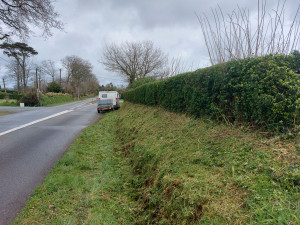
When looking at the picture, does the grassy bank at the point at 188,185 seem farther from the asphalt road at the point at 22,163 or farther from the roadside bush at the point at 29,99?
the roadside bush at the point at 29,99

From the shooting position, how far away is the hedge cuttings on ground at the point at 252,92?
2.87 meters

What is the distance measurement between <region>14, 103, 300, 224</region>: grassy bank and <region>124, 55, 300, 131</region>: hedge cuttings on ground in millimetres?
328

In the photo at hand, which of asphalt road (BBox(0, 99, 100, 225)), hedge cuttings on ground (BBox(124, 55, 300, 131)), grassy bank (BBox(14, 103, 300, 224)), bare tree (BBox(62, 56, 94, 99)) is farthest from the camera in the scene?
bare tree (BBox(62, 56, 94, 99))

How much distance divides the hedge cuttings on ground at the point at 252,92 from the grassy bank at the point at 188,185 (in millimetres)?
328

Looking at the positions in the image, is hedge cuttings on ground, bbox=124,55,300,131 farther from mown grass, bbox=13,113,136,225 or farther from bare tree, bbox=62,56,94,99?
bare tree, bbox=62,56,94,99

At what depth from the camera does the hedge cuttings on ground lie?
113 inches

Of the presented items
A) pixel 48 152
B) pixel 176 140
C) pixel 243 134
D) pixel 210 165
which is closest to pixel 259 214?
pixel 210 165

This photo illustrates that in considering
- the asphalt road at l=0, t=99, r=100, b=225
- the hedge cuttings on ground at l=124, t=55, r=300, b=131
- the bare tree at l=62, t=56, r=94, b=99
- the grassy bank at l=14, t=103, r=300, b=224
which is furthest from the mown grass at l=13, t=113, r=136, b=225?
the bare tree at l=62, t=56, r=94, b=99

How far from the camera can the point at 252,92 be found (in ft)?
10.8

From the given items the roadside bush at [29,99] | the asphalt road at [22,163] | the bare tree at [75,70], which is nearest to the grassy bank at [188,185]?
the asphalt road at [22,163]

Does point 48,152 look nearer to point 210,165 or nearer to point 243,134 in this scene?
point 210,165

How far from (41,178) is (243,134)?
4.28m

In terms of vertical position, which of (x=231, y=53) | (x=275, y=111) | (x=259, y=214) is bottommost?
(x=259, y=214)

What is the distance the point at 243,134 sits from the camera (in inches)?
131
